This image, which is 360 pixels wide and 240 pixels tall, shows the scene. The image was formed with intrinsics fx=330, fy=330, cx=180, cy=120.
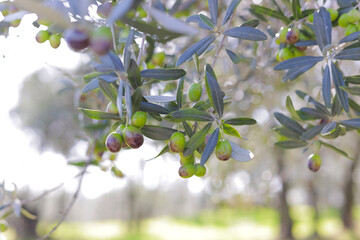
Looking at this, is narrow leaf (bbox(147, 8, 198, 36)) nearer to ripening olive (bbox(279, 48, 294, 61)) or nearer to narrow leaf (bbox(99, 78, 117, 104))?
narrow leaf (bbox(99, 78, 117, 104))

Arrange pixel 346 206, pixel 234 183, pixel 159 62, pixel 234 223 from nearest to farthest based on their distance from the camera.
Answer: pixel 159 62, pixel 234 183, pixel 346 206, pixel 234 223

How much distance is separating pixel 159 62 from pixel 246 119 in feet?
1.63

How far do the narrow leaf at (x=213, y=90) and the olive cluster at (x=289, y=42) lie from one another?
0.47 meters

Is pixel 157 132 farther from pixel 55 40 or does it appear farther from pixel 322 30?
pixel 322 30

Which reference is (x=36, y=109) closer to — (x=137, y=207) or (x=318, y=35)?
(x=137, y=207)

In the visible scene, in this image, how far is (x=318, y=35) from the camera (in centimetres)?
116

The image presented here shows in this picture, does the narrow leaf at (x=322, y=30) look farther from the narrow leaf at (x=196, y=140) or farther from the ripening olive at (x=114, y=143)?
the ripening olive at (x=114, y=143)

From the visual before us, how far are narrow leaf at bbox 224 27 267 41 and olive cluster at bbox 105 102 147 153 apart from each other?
17.8 inches

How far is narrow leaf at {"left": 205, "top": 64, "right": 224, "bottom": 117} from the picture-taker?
1.00 meters

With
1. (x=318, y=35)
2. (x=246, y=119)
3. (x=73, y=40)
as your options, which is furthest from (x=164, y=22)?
(x=318, y=35)

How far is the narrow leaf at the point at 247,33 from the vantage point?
1.14 metres

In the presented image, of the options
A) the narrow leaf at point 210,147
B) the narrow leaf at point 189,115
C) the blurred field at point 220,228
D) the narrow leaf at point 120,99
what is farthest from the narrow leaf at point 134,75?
the blurred field at point 220,228

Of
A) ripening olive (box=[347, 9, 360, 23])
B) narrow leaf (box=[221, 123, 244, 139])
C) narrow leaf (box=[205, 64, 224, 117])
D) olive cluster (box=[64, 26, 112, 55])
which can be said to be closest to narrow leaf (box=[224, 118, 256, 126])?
narrow leaf (box=[221, 123, 244, 139])

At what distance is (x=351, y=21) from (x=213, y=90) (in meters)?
0.65
